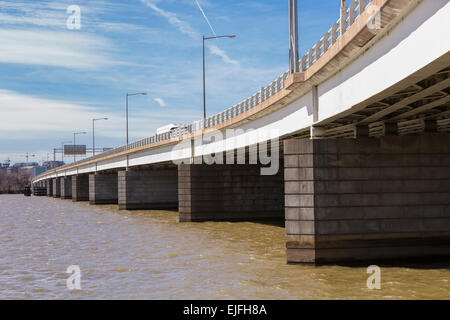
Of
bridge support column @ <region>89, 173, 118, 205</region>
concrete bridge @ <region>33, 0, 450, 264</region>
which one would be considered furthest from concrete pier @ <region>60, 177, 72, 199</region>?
concrete bridge @ <region>33, 0, 450, 264</region>

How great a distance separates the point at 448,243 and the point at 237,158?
83.7 feet

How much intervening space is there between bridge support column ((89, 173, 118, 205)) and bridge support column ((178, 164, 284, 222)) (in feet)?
131

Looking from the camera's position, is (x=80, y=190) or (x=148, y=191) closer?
(x=148, y=191)

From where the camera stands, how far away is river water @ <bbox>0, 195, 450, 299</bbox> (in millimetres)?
16656

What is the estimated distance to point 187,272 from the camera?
66.9 feet

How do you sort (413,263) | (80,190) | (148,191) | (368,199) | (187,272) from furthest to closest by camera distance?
(80,190), (148,191), (368,199), (413,263), (187,272)

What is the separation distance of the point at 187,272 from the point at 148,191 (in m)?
44.4

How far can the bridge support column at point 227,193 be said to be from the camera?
42969 millimetres

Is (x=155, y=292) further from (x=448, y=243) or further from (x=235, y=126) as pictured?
(x=235, y=126)

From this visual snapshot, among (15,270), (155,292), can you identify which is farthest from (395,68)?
(15,270)

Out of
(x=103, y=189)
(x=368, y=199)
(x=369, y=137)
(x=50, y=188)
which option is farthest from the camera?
(x=50, y=188)

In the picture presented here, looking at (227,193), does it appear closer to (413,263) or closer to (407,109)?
(413,263)

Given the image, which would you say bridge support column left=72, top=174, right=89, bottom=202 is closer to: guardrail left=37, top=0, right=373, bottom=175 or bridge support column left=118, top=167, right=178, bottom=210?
bridge support column left=118, top=167, right=178, bottom=210

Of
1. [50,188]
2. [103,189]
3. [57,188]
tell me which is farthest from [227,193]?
[50,188]
